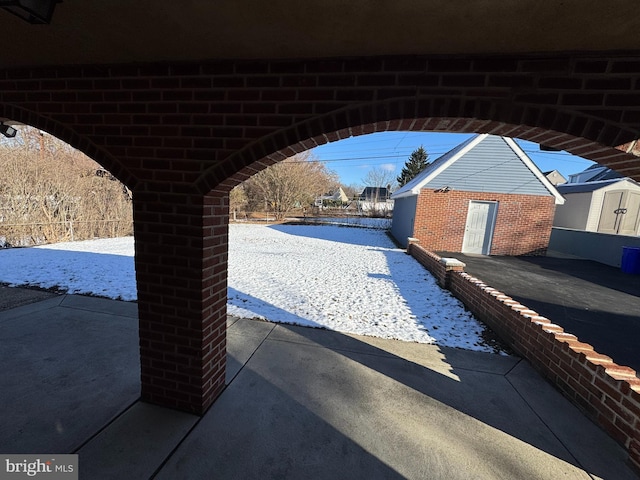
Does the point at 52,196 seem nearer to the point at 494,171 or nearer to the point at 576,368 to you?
the point at 576,368

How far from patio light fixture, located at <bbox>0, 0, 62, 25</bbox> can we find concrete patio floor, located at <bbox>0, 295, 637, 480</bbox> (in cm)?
271

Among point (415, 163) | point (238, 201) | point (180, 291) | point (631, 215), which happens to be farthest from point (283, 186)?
point (180, 291)

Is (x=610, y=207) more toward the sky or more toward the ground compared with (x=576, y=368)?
more toward the sky

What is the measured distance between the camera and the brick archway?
162 cm

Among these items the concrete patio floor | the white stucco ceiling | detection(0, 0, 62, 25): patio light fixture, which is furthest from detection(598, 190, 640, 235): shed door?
detection(0, 0, 62, 25): patio light fixture

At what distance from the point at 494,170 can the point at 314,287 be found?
31.8 feet

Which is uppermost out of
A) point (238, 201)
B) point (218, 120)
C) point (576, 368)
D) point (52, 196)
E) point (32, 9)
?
point (32, 9)

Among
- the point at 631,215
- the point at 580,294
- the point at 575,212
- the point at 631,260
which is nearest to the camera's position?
the point at 580,294

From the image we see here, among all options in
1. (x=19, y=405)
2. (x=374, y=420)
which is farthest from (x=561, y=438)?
(x=19, y=405)

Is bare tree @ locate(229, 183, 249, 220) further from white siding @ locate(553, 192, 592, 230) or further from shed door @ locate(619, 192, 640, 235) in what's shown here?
shed door @ locate(619, 192, 640, 235)

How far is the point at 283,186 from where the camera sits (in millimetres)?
28391

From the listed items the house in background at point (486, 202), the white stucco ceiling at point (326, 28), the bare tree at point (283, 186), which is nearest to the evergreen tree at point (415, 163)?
the bare tree at point (283, 186)

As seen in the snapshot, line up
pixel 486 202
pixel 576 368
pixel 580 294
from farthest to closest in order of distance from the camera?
pixel 486 202, pixel 580 294, pixel 576 368

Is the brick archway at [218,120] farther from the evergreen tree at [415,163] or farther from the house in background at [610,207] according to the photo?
the evergreen tree at [415,163]
